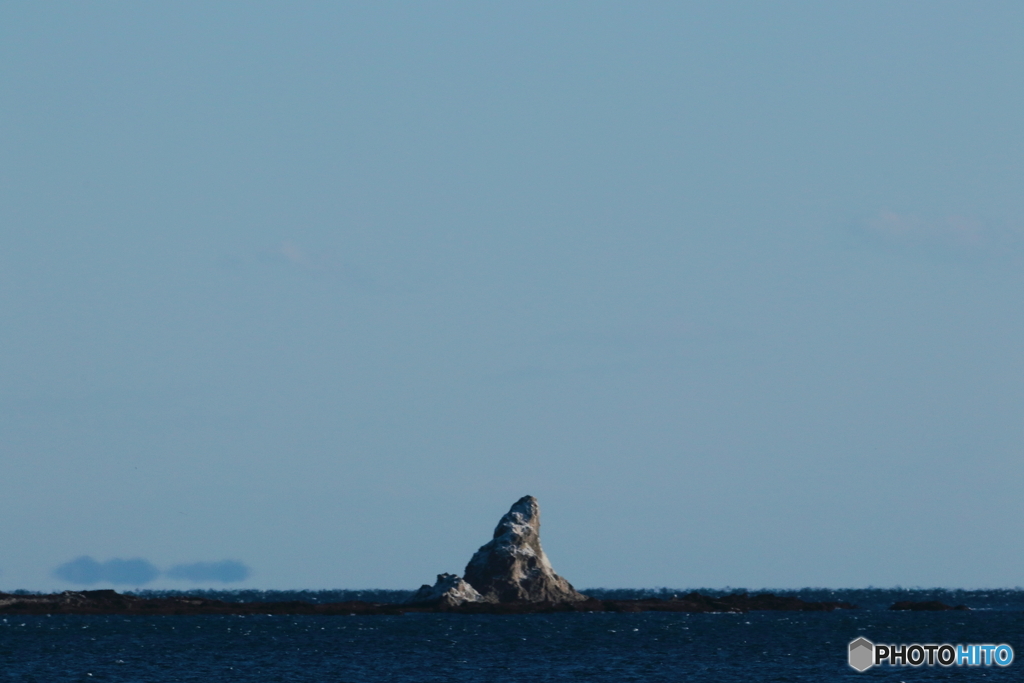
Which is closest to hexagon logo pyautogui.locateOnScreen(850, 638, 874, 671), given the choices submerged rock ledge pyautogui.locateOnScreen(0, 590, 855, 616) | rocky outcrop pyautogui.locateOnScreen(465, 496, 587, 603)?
submerged rock ledge pyautogui.locateOnScreen(0, 590, 855, 616)

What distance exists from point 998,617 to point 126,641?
9174cm

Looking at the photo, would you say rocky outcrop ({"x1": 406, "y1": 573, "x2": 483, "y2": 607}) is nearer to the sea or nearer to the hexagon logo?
the sea

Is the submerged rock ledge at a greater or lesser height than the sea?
greater

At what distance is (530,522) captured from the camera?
519 feet

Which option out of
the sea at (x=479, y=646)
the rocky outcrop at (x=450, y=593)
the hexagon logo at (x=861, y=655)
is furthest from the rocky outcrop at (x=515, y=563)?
the hexagon logo at (x=861, y=655)

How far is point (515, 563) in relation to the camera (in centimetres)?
15812

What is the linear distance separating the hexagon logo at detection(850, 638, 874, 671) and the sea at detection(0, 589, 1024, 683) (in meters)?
0.86

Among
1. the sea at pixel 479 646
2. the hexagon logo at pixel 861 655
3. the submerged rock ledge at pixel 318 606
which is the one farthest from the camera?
the submerged rock ledge at pixel 318 606

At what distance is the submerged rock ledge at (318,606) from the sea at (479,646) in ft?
9.52

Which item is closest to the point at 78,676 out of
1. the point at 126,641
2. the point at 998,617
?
the point at 126,641

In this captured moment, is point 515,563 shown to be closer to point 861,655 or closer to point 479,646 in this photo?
point 479,646

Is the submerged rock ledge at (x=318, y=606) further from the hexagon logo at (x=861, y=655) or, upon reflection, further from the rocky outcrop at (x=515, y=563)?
the hexagon logo at (x=861, y=655)

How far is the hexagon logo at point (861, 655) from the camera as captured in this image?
91.0 m

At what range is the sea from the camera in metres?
86.2
